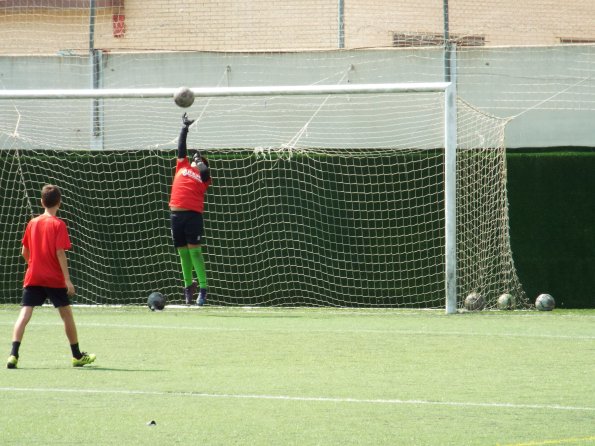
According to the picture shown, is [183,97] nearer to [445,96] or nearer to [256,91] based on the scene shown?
[256,91]

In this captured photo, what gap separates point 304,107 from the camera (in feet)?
58.5

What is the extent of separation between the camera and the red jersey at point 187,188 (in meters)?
15.3

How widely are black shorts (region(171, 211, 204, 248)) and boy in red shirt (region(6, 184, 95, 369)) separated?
5.61m

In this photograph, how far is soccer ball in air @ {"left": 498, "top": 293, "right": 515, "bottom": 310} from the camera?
15.6 metres

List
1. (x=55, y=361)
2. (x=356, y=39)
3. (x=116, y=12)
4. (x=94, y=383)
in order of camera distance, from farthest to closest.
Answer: (x=116, y=12)
(x=356, y=39)
(x=55, y=361)
(x=94, y=383)

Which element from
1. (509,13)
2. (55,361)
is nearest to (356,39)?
(509,13)

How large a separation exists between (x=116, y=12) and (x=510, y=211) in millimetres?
9752

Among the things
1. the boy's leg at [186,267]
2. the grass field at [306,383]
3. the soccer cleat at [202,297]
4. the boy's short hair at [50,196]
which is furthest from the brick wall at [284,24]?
the boy's short hair at [50,196]

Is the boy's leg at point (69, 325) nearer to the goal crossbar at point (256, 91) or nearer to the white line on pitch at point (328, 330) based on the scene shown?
the white line on pitch at point (328, 330)

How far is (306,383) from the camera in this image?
343 inches

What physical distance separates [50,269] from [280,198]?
7.30 m

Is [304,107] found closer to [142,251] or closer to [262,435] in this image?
[142,251]

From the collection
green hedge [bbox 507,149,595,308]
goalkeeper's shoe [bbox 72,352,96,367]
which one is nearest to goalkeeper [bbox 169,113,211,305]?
green hedge [bbox 507,149,595,308]

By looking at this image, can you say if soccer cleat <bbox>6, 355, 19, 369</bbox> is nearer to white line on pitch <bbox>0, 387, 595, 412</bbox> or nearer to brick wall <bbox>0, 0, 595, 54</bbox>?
white line on pitch <bbox>0, 387, 595, 412</bbox>
